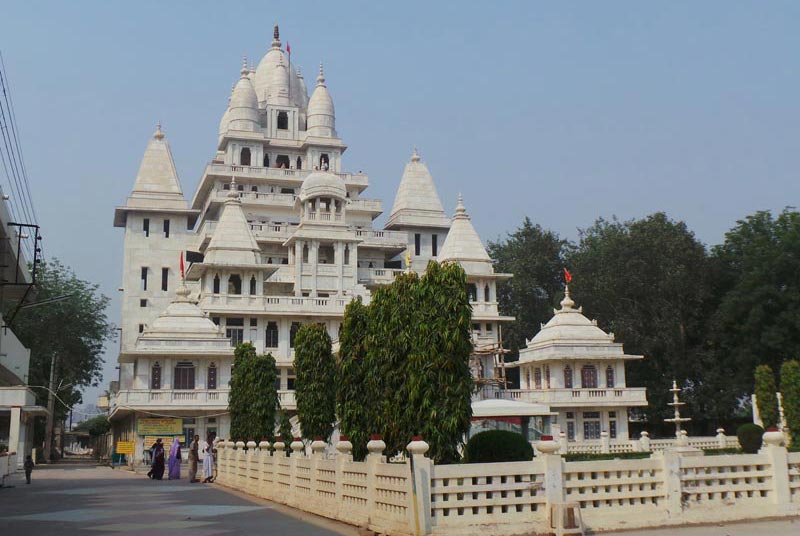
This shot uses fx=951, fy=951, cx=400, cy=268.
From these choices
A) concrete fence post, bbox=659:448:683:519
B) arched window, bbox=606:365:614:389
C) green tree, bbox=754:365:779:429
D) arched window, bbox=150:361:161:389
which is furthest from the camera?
arched window, bbox=606:365:614:389

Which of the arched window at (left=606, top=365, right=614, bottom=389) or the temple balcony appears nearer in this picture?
the temple balcony

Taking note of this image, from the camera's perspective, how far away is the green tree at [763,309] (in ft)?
171

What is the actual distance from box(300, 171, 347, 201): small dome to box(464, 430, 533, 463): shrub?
41.5 metres

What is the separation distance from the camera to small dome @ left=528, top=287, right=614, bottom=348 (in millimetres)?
49875

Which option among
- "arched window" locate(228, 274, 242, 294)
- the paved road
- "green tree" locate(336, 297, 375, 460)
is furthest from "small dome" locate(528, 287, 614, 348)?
"green tree" locate(336, 297, 375, 460)

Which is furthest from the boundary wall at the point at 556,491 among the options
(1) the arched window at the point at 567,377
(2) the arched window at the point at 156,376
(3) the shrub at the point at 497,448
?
(1) the arched window at the point at 567,377

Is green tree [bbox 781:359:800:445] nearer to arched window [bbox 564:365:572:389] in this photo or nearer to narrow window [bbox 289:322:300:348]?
arched window [bbox 564:365:572:389]

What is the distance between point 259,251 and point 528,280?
2246 cm

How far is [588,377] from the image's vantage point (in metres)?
50.0

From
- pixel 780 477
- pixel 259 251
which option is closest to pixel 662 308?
pixel 259 251

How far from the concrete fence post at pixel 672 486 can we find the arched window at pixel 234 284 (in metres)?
42.3

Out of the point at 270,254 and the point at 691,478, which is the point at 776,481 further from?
the point at 270,254

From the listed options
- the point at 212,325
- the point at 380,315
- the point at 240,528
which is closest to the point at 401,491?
the point at 240,528

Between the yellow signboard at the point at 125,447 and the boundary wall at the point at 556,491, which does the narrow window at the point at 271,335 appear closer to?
the yellow signboard at the point at 125,447
